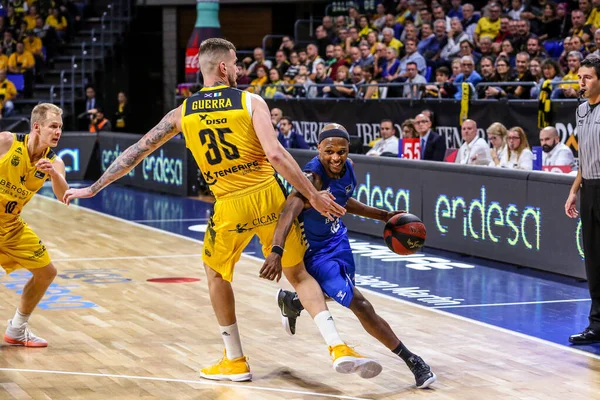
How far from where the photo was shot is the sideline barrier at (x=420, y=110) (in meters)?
13.7

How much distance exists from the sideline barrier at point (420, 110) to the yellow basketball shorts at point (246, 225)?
770 cm

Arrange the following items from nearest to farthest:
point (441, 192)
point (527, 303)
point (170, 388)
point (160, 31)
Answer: point (170, 388), point (527, 303), point (441, 192), point (160, 31)

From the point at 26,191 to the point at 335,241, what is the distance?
247 cm

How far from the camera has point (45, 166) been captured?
7.12 metres

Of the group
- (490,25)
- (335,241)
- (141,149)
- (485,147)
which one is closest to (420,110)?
(490,25)

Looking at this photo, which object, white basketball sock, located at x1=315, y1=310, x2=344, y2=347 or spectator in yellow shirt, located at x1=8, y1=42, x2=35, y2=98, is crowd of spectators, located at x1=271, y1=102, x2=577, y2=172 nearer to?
white basketball sock, located at x1=315, y1=310, x2=344, y2=347

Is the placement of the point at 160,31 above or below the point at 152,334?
above

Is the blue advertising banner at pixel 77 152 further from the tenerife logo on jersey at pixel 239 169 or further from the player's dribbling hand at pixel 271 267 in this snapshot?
the player's dribbling hand at pixel 271 267

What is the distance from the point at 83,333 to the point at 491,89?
336 inches

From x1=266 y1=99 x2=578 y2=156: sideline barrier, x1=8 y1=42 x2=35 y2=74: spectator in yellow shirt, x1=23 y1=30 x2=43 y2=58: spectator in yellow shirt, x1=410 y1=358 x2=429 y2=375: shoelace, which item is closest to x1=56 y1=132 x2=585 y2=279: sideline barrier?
x1=266 y1=99 x2=578 y2=156: sideline barrier

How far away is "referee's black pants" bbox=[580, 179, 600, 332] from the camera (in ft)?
25.4

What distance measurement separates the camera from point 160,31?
30.5 metres

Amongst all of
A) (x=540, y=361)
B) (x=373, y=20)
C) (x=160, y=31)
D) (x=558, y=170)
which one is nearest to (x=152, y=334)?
(x=540, y=361)

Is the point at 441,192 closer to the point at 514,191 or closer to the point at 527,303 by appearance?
the point at 514,191
